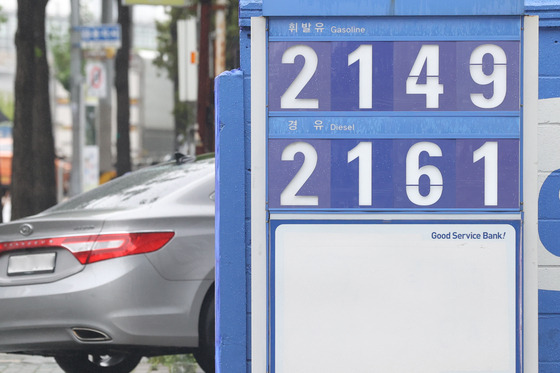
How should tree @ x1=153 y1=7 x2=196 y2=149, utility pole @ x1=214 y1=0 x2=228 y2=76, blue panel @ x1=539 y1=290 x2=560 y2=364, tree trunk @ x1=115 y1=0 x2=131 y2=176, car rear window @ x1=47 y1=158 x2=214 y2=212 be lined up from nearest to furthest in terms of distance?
1. blue panel @ x1=539 y1=290 x2=560 y2=364
2. car rear window @ x1=47 y1=158 x2=214 y2=212
3. utility pole @ x1=214 y1=0 x2=228 y2=76
4. tree trunk @ x1=115 y1=0 x2=131 y2=176
5. tree @ x1=153 y1=7 x2=196 y2=149

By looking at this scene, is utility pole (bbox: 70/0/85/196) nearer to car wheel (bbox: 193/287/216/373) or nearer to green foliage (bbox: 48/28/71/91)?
car wheel (bbox: 193/287/216/373)

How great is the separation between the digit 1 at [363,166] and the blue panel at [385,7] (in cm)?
47

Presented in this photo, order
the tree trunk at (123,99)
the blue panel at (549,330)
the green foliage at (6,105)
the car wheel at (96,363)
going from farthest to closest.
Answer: the green foliage at (6,105) < the tree trunk at (123,99) < the car wheel at (96,363) < the blue panel at (549,330)

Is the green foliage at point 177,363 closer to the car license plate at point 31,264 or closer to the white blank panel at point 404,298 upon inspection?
the car license plate at point 31,264

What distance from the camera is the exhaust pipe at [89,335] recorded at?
5.77m

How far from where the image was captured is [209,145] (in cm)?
1523

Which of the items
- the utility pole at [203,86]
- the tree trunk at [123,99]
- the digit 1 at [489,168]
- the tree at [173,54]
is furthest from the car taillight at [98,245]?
the tree at [173,54]

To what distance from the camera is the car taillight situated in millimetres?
5805

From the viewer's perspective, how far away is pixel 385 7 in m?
3.52

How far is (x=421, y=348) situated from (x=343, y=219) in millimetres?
523

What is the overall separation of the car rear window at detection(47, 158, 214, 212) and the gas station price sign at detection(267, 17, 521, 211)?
2838 millimetres

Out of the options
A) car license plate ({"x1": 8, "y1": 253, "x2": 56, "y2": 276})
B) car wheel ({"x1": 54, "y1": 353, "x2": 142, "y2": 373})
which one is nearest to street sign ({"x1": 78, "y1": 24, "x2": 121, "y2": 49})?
car wheel ({"x1": 54, "y1": 353, "x2": 142, "y2": 373})

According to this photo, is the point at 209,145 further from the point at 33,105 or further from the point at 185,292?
the point at 185,292

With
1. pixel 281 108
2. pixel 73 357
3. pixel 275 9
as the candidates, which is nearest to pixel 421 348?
pixel 281 108
